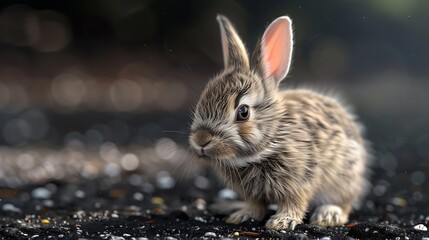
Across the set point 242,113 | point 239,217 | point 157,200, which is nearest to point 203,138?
point 242,113

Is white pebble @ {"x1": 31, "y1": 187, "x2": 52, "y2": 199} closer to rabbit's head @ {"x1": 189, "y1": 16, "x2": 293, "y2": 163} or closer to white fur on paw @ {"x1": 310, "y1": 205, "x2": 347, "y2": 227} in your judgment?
rabbit's head @ {"x1": 189, "y1": 16, "x2": 293, "y2": 163}

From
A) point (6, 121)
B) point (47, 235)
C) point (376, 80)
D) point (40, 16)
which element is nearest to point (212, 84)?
point (47, 235)

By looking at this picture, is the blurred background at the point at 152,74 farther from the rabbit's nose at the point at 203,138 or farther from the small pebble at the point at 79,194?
the rabbit's nose at the point at 203,138

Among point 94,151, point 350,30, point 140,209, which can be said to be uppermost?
point 350,30

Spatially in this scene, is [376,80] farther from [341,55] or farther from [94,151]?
[94,151]

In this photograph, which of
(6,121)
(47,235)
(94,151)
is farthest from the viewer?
(6,121)

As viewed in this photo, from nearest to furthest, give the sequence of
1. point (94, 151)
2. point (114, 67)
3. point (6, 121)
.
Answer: point (94, 151), point (6, 121), point (114, 67)
